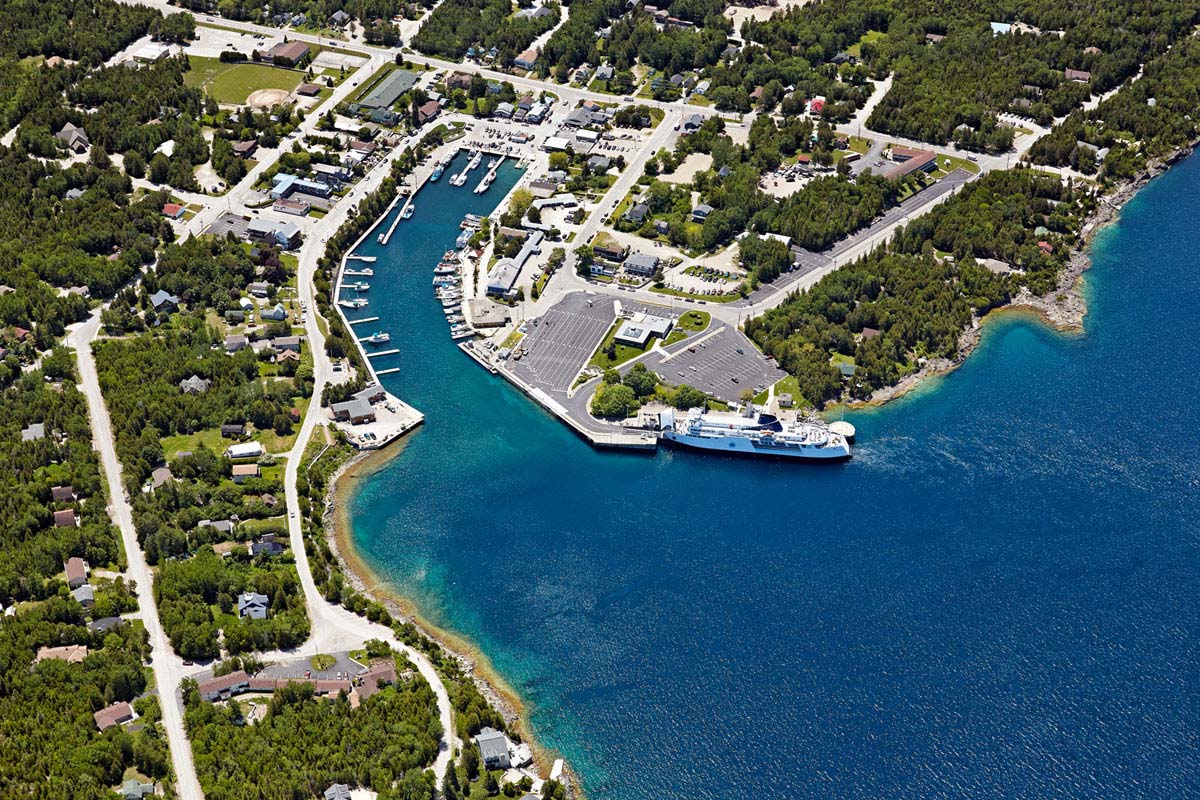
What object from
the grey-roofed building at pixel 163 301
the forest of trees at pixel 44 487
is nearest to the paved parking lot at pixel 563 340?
the grey-roofed building at pixel 163 301

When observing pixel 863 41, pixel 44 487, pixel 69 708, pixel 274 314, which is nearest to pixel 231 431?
pixel 44 487

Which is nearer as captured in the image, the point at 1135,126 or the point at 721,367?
the point at 721,367

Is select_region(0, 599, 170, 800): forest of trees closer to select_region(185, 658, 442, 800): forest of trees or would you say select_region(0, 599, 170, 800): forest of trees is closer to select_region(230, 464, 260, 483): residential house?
select_region(185, 658, 442, 800): forest of trees

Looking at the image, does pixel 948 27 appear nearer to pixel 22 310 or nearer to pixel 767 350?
pixel 767 350

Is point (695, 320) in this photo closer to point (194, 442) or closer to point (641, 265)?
point (641, 265)

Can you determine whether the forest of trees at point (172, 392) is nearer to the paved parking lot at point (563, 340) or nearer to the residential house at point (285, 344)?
the residential house at point (285, 344)

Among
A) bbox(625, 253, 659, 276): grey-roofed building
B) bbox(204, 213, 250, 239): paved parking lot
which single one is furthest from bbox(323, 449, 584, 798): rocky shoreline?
bbox(204, 213, 250, 239): paved parking lot

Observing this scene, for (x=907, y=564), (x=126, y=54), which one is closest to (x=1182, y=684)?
(x=907, y=564)
